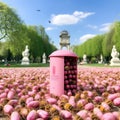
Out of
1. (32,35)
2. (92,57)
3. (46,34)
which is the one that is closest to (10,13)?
(32,35)

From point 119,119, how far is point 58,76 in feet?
8.36

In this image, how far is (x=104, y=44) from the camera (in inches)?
3423

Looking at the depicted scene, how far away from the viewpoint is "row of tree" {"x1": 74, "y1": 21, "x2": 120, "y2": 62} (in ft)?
228

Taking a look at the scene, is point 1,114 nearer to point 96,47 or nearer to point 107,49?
point 107,49

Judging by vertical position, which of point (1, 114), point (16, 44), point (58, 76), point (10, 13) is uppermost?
point (10, 13)

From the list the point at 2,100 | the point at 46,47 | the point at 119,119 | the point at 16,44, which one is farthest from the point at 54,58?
the point at 46,47

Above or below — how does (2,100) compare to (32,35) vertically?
below

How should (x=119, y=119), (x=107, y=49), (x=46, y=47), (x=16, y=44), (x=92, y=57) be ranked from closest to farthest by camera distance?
1. (x=119, y=119)
2. (x=16, y=44)
3. (x=107, y=49)
4. (x=46, y=47)
5. (x=92, y=57)

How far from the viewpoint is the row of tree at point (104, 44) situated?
69575 mm

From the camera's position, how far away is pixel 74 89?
570cm

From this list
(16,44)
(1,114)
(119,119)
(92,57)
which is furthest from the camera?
(92,57)

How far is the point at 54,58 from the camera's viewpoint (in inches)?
228

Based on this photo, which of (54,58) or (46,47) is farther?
(46,47)

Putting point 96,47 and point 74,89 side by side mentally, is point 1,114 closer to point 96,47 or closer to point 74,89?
point 74,89
